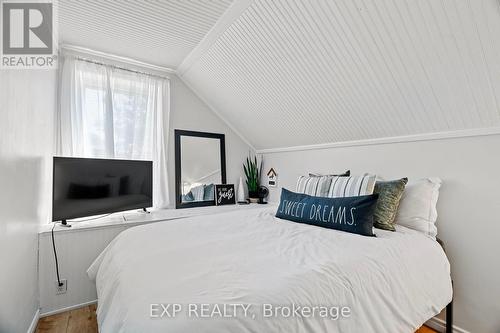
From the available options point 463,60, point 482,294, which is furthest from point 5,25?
point 482,294

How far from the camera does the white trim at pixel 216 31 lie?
1998 mm

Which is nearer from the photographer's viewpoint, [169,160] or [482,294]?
[482,294]

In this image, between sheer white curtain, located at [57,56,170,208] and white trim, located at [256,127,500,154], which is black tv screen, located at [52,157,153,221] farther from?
white trim, located at [256,127,500,154]

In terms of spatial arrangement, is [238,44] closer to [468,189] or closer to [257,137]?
[257,137]

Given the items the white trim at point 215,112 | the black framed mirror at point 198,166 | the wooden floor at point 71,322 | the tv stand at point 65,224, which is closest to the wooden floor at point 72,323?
the wooden floor at point 71,322

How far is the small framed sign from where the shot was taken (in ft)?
11.3

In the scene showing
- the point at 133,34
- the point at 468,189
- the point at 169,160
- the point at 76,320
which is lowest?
the point at 76,320

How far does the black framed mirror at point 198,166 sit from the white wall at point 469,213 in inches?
91.9

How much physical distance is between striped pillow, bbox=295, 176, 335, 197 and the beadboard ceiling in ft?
5.66

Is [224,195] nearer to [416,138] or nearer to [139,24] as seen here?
[139,24]

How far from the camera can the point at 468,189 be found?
1.74 meters

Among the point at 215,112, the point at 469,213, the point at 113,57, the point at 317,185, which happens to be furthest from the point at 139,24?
the point at 469,213

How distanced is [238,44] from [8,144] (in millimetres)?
1911

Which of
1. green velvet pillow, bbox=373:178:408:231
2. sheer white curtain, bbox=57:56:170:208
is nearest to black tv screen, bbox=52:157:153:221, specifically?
sheer white curtain, bbox=57:56:170:208
